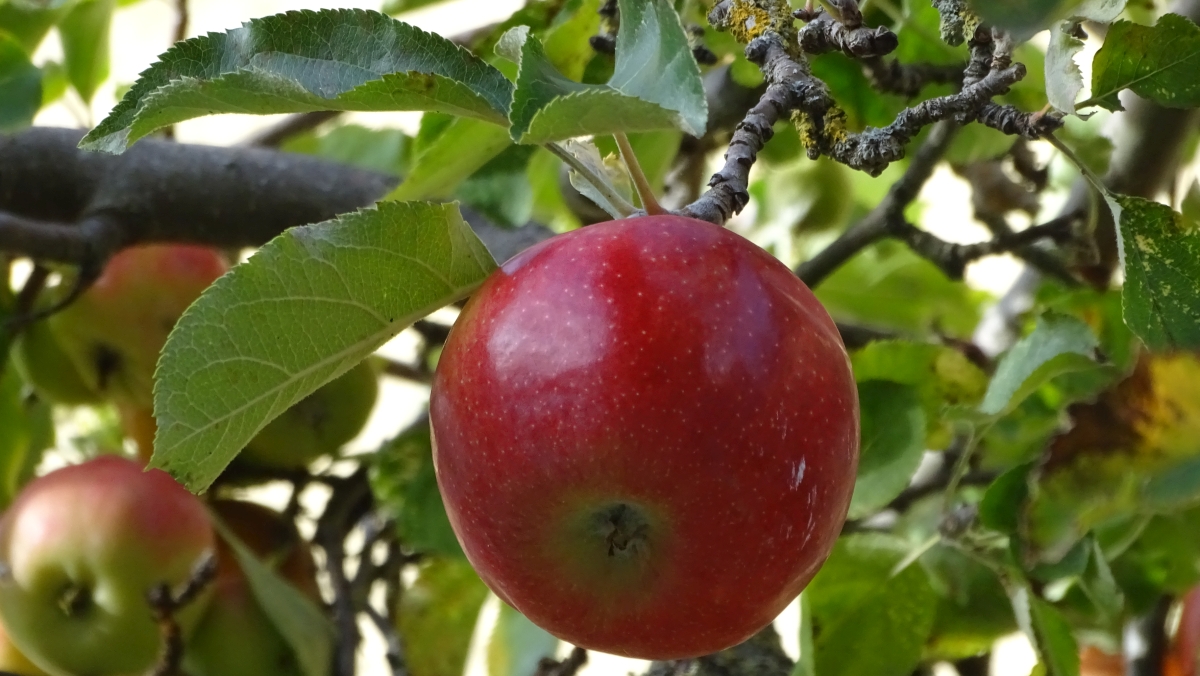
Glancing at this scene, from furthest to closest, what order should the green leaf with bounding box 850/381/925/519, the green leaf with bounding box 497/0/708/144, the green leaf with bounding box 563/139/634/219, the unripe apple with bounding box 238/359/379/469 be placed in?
the unripe apple with bounding box 238/359/379/469 < the green leaf with bounding box 850/381/925/519 < the green leaf with bounding box 563/139/634/219 < the green leaf with bounding box 497/0/708/144

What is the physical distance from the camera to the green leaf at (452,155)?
439 millimetres

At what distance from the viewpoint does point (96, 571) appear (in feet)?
1.95

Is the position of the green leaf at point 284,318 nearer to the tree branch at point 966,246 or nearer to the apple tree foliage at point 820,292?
the apple tree foliage at point 820,292

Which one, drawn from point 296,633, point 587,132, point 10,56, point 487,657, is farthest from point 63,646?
point 587,132

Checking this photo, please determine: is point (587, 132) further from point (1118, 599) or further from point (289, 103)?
point (1118, 599)

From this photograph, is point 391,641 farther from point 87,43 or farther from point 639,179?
point 87,43

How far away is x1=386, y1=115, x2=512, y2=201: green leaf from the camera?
439mm

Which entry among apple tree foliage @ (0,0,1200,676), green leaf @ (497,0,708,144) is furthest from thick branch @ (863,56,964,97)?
green leaf @ (497,0,708,144)

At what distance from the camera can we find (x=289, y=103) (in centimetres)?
33

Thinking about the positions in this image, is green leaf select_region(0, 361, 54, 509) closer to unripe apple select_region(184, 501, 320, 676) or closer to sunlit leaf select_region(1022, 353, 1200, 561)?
unripe apple select_region(184, 501, 320, 676)

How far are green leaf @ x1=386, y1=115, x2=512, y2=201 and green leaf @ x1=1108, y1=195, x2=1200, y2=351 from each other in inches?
9.3

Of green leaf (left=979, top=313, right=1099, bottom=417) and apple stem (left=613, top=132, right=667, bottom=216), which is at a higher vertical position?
apple stem (left=613, top=132, right=667, bottom=216)

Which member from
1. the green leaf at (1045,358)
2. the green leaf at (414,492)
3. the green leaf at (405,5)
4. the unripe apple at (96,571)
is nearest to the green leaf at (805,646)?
the green leaf at (1045,358)

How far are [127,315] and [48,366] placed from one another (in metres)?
0.09
